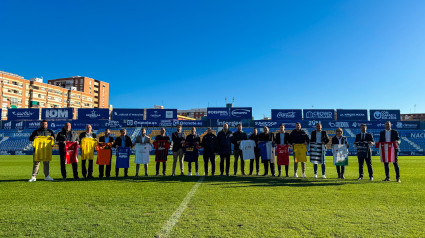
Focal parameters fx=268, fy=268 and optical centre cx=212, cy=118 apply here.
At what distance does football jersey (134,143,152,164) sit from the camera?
9.66m

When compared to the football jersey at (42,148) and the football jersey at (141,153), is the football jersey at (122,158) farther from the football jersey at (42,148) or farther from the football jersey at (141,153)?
the football jersey at (42,148)

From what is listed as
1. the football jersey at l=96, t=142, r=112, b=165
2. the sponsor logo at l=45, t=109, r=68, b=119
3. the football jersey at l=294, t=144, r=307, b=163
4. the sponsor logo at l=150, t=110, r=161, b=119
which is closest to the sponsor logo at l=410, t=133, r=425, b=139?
the sponsor logo at l=150, t=110, r=161, b=119

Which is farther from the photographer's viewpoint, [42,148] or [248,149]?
[248,149]

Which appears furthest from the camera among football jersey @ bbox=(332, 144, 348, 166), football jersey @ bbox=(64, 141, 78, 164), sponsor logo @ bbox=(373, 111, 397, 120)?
sponsor logo @ bbox=(373, 111, 397, 120)

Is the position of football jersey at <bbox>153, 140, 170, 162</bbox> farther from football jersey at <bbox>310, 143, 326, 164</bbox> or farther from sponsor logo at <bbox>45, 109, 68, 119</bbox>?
sponsor logo at <bbox>45, 109, 68, 119</bbox>

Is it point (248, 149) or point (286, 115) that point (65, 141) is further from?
point (286, 115)

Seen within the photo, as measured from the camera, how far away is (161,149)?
976cm

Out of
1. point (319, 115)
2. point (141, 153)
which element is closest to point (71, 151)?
point (141, 153)

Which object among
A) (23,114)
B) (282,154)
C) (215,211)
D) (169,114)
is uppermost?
(169,114)

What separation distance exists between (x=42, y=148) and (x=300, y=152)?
8.50 metres

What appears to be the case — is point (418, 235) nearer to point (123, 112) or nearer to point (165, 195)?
point (165, 195)

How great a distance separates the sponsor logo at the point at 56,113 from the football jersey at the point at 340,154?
40198mm

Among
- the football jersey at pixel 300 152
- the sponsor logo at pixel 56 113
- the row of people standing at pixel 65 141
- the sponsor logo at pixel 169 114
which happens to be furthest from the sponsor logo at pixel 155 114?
the football jersey at pixel 300 152

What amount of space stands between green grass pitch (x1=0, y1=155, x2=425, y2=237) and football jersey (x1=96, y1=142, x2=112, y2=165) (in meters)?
2.01
